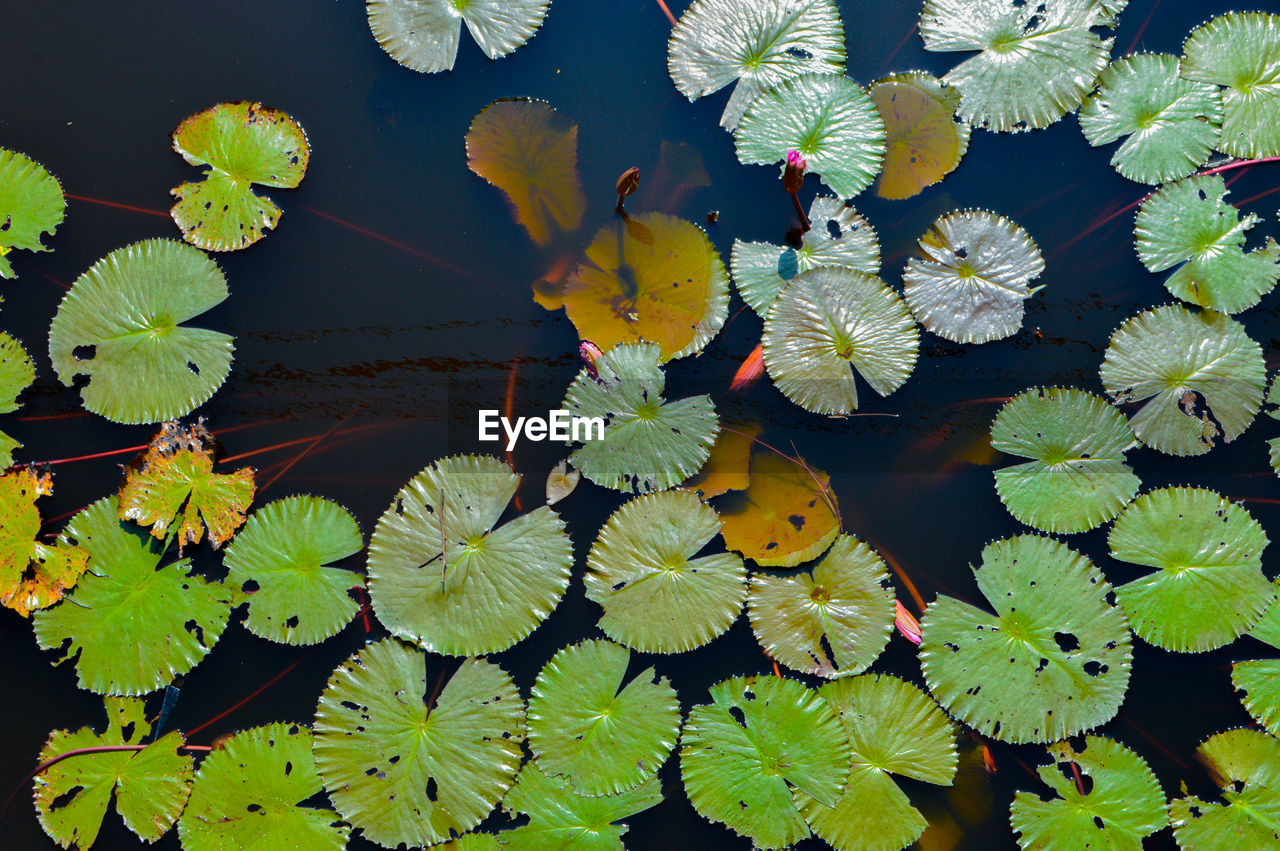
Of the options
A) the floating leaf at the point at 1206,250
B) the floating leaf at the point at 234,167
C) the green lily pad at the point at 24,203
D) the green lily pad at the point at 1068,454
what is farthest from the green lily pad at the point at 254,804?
the floating leaf at the point at 1206,250

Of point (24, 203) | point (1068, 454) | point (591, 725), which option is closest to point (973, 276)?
point (1068, 454)

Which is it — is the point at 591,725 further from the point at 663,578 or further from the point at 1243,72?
the point at 1243,72

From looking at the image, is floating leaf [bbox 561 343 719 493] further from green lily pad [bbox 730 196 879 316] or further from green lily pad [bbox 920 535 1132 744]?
green lily pad [bbox 920 535 1132 744]

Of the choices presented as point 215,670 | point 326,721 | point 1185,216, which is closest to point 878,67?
point 1185,216

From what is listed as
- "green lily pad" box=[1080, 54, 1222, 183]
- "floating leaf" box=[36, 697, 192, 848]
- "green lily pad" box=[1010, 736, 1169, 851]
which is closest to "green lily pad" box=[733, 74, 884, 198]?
"green lily pad" box=[1080, 54, 1222, 183]

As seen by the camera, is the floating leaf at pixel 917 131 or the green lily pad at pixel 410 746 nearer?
the green lily pad at pixel 410 746

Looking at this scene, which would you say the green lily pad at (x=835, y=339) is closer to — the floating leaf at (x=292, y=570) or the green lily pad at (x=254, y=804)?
the floating leaf at (x=292, y=570)

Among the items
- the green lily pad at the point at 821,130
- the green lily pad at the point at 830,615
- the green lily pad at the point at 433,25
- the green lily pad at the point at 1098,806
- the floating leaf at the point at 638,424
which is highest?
the green lily pad at the point at 433,25
